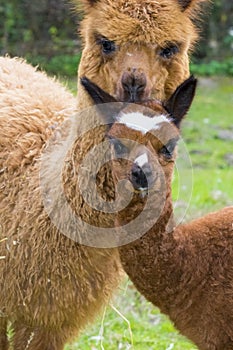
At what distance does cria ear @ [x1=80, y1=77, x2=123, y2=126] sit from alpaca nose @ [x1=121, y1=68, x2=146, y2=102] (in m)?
0.06

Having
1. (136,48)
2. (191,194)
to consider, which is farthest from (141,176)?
(191,194)

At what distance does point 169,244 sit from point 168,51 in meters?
0.89

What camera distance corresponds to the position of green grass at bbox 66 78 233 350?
561 centimetres

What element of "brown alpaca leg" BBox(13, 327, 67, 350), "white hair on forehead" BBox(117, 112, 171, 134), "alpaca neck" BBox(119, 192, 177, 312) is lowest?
"brown alpaca leg" BBox(13, 327, 67, 350)

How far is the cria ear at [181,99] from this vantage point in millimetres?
3844

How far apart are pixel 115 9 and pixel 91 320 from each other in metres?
1.56

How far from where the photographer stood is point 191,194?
8.40m

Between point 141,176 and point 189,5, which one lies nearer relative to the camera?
point 141,176

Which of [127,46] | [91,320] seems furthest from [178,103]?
[91,320]

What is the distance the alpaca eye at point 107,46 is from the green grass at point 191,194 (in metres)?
1.34

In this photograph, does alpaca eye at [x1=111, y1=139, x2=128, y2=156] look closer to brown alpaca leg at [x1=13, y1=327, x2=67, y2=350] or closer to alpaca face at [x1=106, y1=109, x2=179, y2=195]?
alpaca face at [x1=106, y1=109, x2=179, y2=195]

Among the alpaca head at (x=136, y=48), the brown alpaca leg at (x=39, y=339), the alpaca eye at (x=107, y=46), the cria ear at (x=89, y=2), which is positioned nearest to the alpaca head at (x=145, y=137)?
the alpaca head at (x=136, y=48)

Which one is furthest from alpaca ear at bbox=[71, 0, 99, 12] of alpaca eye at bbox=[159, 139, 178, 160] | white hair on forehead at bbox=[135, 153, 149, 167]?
white hair on forehead at bbox=[135, 153, 149, 167]

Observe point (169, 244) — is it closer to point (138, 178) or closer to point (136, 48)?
point (138, 178)
